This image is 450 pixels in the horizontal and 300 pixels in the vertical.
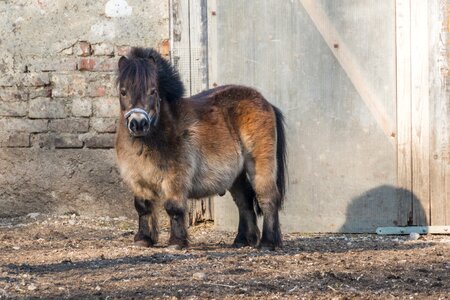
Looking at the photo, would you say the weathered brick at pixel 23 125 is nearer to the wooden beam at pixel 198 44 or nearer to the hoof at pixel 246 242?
the wooden beam at pixel 198 44

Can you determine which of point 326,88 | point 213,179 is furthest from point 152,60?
point 326,88

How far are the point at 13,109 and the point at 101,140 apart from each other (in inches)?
33.3

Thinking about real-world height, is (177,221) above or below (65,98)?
below

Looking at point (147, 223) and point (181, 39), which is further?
point (181, 39)

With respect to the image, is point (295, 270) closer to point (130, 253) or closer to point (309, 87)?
point (130, 253)

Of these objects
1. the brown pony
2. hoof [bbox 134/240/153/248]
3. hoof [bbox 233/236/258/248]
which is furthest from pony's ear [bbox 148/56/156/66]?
hoof [bbox 233/236/258/248]

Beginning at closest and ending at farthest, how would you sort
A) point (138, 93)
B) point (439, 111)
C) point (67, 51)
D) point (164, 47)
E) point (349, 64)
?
point (138, 93) → point (439, 111) → point (349, 64) → point (164, 47) → point (67, 51)

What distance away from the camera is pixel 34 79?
9.38 metres

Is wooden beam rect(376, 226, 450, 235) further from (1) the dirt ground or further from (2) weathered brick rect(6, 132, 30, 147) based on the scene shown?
(2) weathered brick rect(6, 132, 30, 147)

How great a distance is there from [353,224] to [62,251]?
2.92m

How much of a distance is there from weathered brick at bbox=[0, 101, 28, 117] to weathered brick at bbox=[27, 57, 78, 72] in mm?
326

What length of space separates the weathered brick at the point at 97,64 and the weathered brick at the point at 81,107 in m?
0.28

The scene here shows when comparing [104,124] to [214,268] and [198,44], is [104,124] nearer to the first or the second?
[198,44]

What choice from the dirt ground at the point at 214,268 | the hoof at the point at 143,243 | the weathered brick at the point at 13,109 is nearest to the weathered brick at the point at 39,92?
the weathered brick at the point at 13,109
